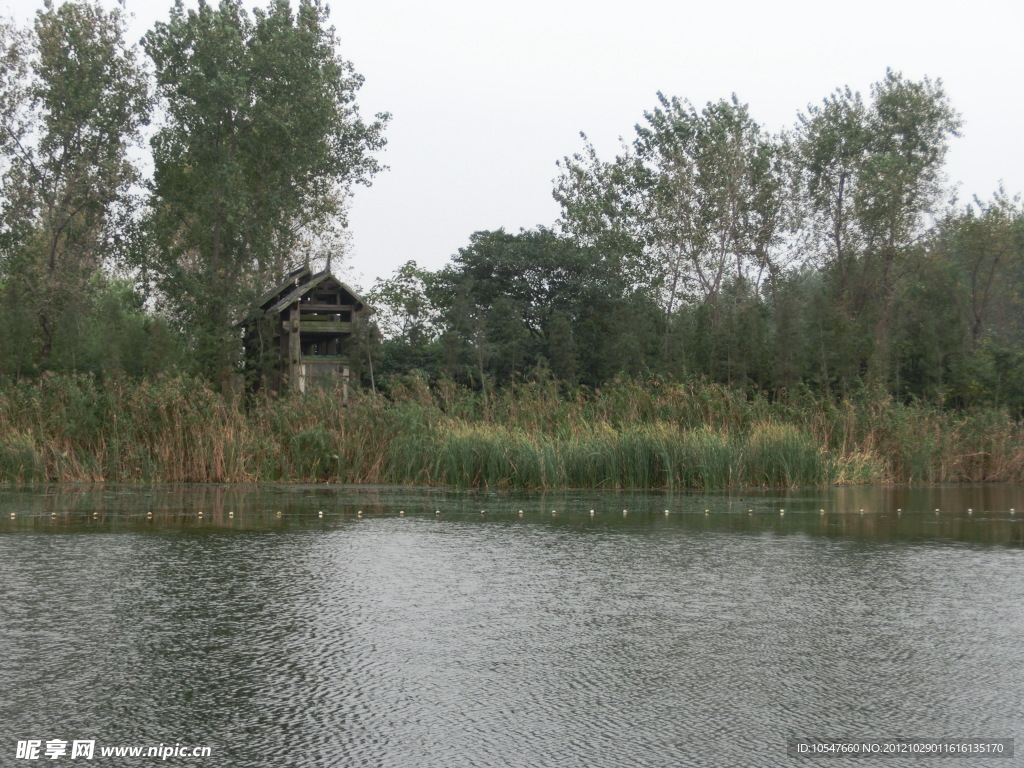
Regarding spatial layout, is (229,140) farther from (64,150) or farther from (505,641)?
(505,641)

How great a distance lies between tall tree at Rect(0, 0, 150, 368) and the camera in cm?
3622

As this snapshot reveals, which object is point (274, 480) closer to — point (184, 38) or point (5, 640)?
point (5, 640)

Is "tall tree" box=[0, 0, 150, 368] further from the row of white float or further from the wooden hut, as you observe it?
the row of white float

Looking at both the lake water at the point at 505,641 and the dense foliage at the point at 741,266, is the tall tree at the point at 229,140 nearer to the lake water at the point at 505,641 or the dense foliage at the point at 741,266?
the dense foliage at the point at 741,266

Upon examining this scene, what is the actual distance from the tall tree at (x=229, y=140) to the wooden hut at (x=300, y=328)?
3.39ft

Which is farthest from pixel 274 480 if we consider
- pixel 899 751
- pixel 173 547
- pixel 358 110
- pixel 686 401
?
pixel 358 110

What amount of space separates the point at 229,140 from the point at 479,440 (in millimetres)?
24829

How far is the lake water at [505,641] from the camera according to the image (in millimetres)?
3877

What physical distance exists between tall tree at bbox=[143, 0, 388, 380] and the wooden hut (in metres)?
1.03

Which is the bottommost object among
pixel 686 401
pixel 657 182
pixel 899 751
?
pixel 899 751

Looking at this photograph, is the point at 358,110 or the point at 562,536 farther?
the point at 358,110

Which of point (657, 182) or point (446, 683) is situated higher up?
point (657, 182)

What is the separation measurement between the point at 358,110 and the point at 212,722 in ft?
132

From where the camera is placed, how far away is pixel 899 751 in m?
3.73
